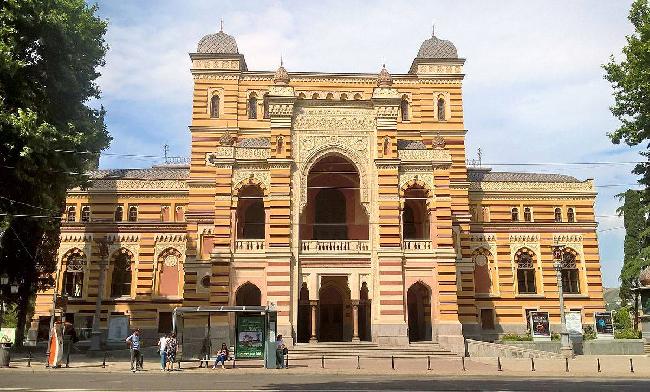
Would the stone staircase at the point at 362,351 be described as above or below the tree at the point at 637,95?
below

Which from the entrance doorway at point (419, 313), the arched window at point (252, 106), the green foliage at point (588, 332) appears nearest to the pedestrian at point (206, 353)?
the entrance doorway at point (419, 313)

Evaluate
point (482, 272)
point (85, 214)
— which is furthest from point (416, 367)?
point (85, 214)

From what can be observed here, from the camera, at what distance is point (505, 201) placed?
5009 centimetres

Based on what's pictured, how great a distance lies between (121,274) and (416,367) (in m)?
28.4

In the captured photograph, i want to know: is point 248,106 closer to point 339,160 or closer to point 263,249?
point 339,160

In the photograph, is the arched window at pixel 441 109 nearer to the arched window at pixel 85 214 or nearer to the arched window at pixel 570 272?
the arched window at pixel 570 272

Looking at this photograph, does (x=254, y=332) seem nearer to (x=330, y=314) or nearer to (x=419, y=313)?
(x=330, y=314)

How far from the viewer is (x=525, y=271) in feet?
161

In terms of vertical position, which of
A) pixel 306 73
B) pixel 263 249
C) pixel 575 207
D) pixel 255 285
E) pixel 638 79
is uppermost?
pixel 306 73

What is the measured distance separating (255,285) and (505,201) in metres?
24.5

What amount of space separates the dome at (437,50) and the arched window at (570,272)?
756 inches

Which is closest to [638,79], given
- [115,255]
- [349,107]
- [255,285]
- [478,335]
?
[349,107]

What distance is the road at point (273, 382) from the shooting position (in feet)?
63.2

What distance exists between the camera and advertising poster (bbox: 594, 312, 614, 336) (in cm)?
3844
